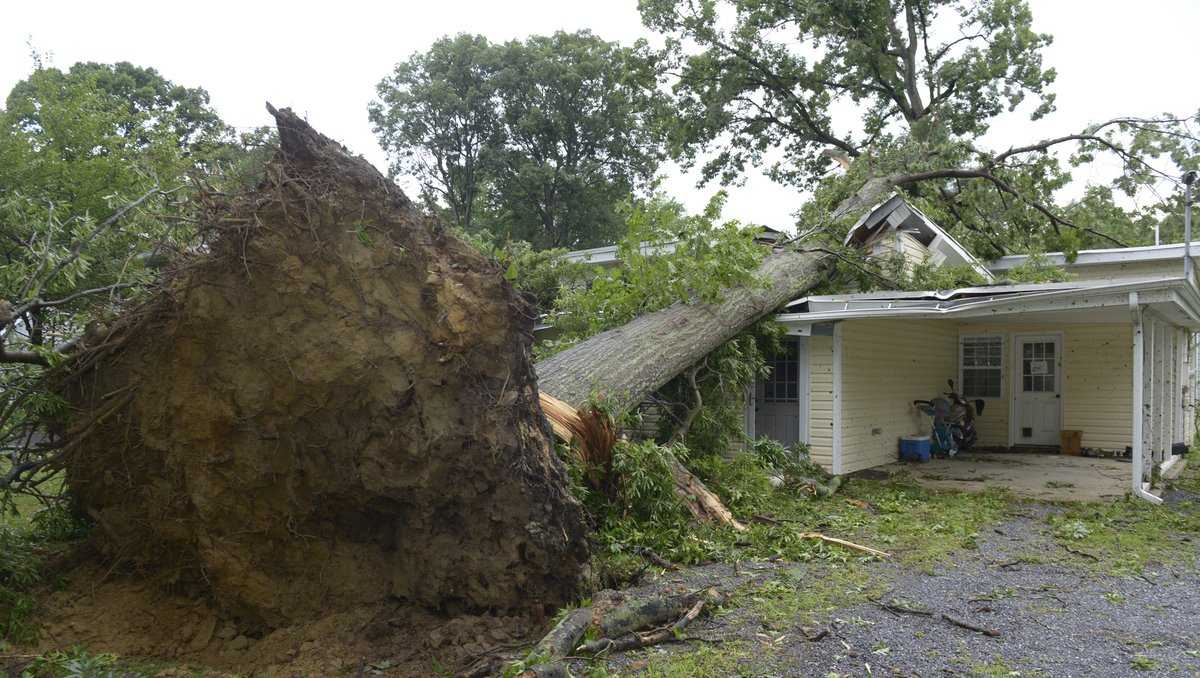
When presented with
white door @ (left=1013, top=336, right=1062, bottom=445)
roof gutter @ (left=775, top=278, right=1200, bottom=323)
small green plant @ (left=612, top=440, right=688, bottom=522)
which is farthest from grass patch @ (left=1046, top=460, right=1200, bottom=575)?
white door @ (left=1013, top=336, right=1062, bottom=445)

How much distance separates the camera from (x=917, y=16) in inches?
847

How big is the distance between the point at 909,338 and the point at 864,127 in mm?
12909

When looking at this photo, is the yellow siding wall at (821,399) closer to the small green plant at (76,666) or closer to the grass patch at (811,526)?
the grass patch at (811,526)

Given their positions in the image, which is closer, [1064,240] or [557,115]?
[1064,240]

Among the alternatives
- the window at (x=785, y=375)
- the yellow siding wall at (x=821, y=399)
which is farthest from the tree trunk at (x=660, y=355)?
the window at (x=785, y=375)

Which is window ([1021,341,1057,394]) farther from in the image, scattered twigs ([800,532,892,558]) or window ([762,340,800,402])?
scattered twigs ([800,532,892,558])

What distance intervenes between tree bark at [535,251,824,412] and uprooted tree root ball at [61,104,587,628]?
1823 mm

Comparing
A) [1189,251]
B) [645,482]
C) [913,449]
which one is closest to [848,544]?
[645,482]

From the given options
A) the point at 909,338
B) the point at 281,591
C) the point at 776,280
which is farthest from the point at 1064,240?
Result: the point at 281,591

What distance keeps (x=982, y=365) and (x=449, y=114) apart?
24.3 metres

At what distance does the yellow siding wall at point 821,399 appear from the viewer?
10016 millimetres

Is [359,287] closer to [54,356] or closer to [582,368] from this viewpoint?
[54,356]

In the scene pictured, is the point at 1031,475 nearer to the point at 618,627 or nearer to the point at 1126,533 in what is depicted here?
the point at 1126,533

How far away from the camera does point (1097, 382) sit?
1265cm
